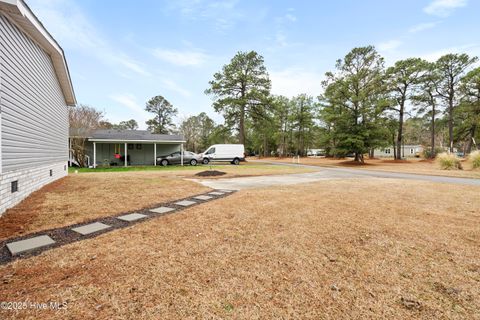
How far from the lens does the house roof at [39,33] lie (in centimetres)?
426

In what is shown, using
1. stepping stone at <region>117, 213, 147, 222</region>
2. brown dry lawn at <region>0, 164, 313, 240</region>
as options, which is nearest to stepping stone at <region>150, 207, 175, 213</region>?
stepping stone at <region>117, 213, 147, 222</region>

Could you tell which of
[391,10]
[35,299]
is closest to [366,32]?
[391,10]

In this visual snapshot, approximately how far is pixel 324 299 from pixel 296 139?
39402 mm

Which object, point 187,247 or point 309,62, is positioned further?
point 309,62

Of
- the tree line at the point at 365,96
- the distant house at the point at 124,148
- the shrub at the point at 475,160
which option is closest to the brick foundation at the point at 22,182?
the distant house at the point at 124,148

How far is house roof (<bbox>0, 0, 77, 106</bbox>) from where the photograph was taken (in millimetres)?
4262

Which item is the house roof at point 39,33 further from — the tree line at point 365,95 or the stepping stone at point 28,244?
the tree line at point 365,95

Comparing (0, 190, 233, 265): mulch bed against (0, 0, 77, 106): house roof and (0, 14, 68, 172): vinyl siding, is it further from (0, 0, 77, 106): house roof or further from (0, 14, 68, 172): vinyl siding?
(0, 0, 77, 106): house roof

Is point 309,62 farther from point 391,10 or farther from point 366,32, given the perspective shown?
point 391,10

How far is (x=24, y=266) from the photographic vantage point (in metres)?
2.20

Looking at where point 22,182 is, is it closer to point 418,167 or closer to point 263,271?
point 263,271

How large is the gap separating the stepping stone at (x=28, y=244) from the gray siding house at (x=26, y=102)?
197 cm

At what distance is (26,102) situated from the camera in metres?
5.44

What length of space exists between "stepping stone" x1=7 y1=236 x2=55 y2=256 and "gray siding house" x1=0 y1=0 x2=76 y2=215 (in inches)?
77.7
